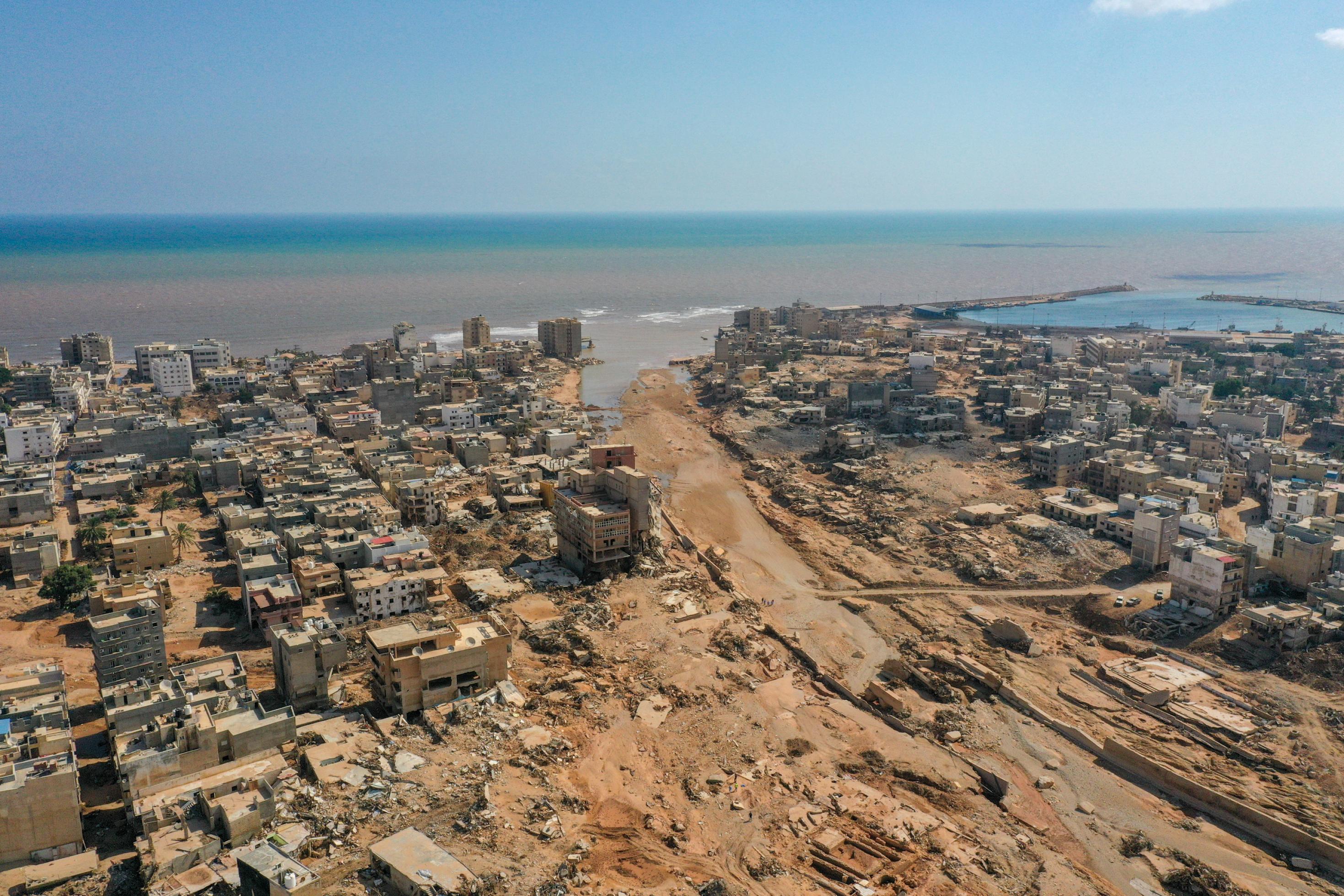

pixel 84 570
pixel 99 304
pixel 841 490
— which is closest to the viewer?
pixel 84 570

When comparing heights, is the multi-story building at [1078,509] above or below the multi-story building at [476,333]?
below

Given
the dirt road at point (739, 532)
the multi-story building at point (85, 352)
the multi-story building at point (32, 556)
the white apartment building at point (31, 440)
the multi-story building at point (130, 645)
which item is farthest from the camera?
the multi-story building at point (85, 352)

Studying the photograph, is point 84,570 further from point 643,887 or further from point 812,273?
point 812,273

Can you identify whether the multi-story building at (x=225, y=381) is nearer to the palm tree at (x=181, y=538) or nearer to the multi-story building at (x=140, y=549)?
the palm tree at (x=181, y=538)

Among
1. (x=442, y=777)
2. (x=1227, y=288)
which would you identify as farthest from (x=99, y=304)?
(x=1227, y=288)

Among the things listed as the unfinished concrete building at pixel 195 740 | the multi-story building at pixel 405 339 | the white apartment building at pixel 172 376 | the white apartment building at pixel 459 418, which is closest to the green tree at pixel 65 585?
the unfinished concrete building at pixel 195 740

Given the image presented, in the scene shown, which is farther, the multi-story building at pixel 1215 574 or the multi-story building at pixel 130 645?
the multi-story building at pixel 1215 574

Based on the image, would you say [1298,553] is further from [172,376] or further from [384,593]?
[172,376]
